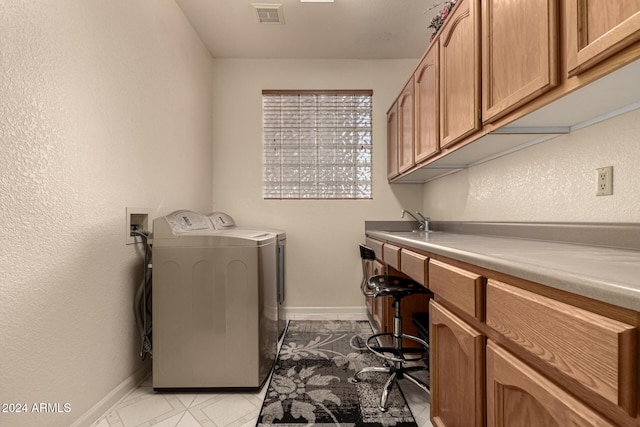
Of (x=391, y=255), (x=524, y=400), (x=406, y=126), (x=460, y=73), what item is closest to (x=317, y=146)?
(x=406, y=126)

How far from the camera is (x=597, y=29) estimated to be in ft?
2.68

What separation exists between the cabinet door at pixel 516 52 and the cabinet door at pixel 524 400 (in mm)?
→ 839

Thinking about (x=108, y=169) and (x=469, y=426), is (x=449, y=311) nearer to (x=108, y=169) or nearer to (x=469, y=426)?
(x=469, y=426)

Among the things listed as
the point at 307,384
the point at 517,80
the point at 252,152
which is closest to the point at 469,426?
the point at 307,384

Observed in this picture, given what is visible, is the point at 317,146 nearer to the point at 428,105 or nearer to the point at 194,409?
the point at 428,105

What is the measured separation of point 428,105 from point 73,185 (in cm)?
195

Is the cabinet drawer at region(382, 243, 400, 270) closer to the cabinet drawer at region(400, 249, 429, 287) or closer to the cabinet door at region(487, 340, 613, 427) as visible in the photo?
the cabinet drawer at region(400, 249, 429, 287)

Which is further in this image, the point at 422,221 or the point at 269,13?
the point at 422,221

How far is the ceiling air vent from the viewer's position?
230cm

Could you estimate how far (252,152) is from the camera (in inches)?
125

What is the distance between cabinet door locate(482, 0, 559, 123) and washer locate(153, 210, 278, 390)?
4.49ft

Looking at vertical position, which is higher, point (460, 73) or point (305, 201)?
point (460, 73)

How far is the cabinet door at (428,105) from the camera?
182 cm

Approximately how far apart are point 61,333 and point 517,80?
80.3 inches
